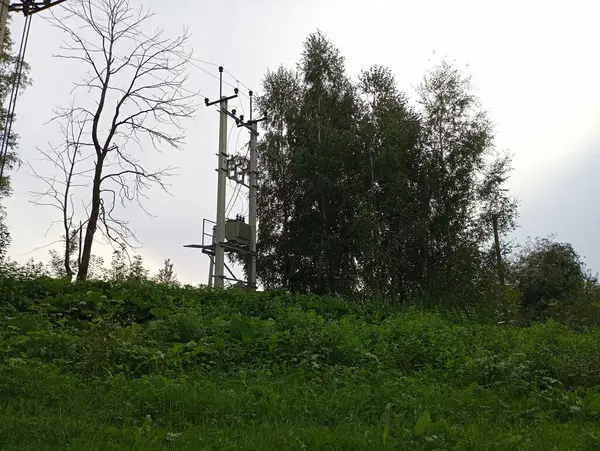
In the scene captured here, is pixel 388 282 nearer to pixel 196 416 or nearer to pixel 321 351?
pixel 321 351

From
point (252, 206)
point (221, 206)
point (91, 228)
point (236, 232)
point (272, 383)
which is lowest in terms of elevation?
point (272, 383)

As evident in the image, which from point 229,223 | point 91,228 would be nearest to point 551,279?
point 229,223

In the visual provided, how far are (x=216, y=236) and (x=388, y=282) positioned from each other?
285 inches

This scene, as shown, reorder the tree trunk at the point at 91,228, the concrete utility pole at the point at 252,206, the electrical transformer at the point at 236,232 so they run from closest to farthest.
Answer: the tree trunk at the point at 91,228, the electrical transformer at the point at 236,232, the concrete utility pole at the point at 252,206

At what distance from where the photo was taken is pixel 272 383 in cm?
659

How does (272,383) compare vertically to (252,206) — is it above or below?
below

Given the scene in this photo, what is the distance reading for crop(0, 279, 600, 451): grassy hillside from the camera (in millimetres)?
4891

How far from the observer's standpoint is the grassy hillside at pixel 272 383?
4.89 meters

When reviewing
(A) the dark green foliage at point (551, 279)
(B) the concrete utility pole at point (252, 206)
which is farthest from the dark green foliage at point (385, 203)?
(A) the dark green foliage at point (551, 279)

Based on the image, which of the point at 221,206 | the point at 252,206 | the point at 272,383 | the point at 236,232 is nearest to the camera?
the point at 272,383

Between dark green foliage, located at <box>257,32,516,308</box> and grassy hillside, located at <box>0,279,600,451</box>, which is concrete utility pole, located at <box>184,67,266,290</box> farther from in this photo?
grassy hillside, located at <box>0,279,600,451</box>

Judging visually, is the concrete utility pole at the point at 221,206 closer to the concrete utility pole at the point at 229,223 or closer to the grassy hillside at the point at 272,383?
the concrete utility pole at the point at 229,223

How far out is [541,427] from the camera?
18.5ft

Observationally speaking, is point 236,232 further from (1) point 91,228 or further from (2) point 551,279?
(2) point 551,279
